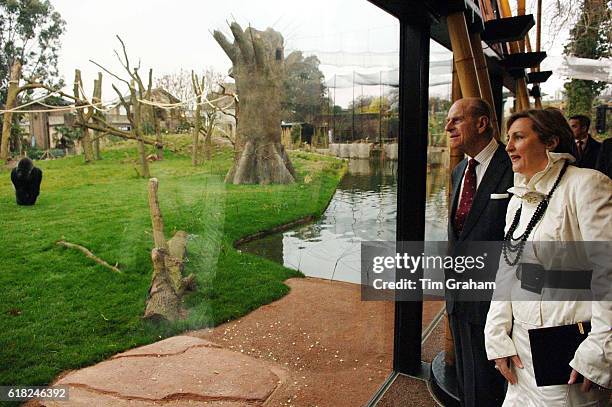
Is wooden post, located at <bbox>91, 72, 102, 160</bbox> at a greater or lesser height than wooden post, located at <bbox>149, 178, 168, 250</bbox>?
greater

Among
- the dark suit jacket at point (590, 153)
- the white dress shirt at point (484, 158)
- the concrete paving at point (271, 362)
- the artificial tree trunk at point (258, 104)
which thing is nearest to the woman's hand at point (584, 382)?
the white dress shirt at point (484, 158)

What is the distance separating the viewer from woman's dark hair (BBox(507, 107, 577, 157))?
4.18 feet

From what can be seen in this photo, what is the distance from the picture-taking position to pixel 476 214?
1.74 metres

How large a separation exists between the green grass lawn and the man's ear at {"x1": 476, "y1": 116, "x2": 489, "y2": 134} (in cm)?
91

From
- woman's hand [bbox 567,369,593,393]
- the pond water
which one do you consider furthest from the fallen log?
woman's hand [bbox 567,369,593,393]

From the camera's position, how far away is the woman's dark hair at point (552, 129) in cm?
128

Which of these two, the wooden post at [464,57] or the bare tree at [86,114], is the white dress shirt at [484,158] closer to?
the wooden post at [464,57]

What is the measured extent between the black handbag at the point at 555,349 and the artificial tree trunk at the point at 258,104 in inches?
42.7

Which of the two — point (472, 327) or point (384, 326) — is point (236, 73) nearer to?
point (472, 327)

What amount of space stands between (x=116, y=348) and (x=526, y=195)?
1.17 m

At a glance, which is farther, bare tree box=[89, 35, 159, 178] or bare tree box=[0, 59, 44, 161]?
bare tree box=[89, 35, 159, 178]

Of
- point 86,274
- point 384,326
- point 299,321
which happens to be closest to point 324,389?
point 299,321

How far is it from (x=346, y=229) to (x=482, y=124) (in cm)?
91

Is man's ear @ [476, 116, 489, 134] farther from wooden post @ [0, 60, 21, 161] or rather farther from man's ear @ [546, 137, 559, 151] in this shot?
wooden post @ [0, 60, 21, 161]
